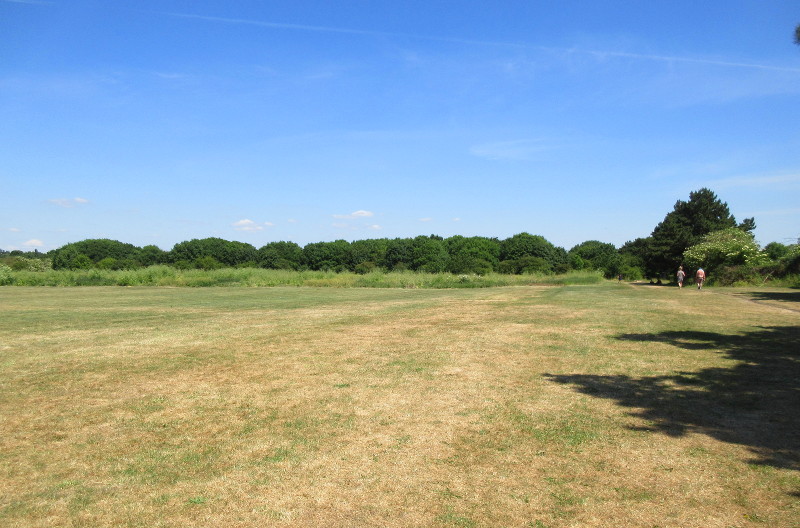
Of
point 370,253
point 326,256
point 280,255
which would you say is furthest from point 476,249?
point 280,255

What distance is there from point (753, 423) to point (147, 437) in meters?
5.78

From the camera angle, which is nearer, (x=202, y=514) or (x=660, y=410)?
(x=202, y=514)

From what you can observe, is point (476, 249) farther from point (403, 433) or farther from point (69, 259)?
point (403, 433)

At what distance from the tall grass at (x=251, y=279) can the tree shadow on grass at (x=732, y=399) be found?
3332 centimetres

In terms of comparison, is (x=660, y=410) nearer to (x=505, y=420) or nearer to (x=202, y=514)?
(x=505, y=420)

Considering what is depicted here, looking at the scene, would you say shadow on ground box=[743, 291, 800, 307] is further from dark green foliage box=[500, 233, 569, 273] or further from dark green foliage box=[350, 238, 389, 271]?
dark green foliage box=[350, 238, 389, 271]

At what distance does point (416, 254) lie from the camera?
89562 mm

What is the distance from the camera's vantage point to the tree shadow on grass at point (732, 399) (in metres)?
4.62

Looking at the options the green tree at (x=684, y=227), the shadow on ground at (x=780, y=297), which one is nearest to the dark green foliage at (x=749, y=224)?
the green tree at (x=684, y=227)

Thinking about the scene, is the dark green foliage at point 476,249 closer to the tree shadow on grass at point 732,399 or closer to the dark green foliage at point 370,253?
the dark green foliage at point 370,253

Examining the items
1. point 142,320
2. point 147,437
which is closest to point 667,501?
point 147,437

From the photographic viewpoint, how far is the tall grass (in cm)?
4194

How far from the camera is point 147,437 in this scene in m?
4.88

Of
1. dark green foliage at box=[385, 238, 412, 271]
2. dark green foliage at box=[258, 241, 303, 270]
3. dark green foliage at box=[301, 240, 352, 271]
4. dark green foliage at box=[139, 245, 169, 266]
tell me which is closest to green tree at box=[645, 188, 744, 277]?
dark green foliage at box=[385, 238, 412, 271]
